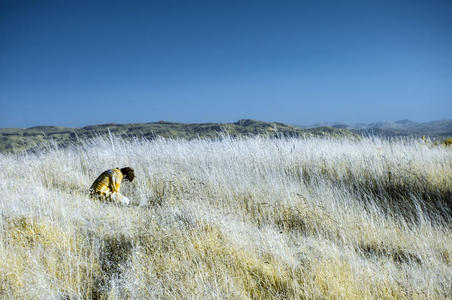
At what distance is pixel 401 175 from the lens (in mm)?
4375

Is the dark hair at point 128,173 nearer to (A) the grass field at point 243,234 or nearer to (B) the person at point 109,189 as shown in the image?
(B) the person at point 109,189

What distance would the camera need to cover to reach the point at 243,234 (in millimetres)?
2867

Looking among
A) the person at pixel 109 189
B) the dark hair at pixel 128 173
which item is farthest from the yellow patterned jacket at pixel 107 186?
the dark hair at pixel 128 173

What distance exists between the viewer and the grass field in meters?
2.03

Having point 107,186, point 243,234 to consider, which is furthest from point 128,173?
Answer: point 243,234

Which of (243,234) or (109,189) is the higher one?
(109,189)

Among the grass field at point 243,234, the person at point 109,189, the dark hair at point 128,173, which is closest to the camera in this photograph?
the grass field at point 243,234

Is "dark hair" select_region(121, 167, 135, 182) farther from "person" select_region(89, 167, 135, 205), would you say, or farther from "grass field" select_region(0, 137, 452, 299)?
"grass field" select_region(0, 137, 452, 299)

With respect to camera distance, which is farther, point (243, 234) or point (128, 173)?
point (128, 173)

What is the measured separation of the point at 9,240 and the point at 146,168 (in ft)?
10.1

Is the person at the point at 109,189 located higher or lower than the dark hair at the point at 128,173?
lower

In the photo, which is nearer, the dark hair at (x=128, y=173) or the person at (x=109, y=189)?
the person at (x=109, y=189)

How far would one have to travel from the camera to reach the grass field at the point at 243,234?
203 centimetres

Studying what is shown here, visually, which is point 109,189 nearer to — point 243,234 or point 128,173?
point 128,173
